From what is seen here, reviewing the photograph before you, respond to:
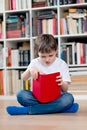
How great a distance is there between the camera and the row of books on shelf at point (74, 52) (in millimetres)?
2938

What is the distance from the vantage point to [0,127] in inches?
52.9

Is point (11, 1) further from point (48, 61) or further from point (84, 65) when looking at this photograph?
point (48, 61)

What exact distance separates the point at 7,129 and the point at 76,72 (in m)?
1.69

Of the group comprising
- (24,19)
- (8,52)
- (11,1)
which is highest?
(11,1)

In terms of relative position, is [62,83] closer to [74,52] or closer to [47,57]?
[47,57]

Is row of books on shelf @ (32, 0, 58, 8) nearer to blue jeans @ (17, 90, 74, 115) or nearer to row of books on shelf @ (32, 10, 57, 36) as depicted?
row of books on shelf @ (32, 10, 57, 36)

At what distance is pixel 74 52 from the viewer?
2.97 metres

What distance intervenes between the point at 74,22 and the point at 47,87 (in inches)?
54.0

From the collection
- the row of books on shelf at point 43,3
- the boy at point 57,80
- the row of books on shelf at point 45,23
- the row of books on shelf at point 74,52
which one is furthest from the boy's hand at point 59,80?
the row of books on shelf at point 43,3

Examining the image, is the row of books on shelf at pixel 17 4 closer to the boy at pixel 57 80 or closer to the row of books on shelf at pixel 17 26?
the row of books on shelf at pixel 17 26

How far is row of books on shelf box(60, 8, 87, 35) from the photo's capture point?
2945 millimetres

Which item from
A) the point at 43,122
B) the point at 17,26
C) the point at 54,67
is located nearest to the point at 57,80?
the point at 54,67

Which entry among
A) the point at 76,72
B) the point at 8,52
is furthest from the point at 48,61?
the point at 8,52

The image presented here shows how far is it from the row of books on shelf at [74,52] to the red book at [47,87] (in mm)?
1197
